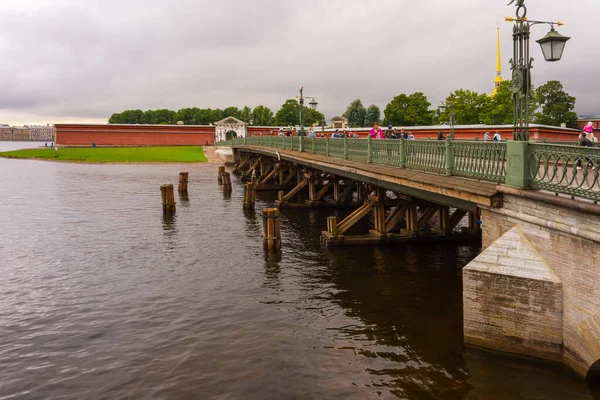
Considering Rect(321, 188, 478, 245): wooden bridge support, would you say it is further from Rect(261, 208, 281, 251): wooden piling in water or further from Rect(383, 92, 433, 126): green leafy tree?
Rect(383, 92, 433, 126): green leafy tree

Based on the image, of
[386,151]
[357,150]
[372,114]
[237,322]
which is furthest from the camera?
[372,114]

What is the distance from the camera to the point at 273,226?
681 inches

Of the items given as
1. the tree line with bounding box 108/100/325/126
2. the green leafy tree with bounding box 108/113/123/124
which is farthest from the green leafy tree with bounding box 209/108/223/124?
the green leafy tree with bounding box 108/113/123/124

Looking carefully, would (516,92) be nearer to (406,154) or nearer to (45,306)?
(406,154)

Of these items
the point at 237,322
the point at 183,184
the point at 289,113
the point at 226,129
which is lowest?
Result: the point at 237,322

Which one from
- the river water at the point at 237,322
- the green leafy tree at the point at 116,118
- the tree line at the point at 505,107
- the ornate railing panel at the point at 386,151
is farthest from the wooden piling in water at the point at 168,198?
the green leafy tree at the point at 116,118

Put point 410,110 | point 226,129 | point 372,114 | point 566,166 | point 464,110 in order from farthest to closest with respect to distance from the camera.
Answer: point 372,114
point 226,129
point 410,110
point 464,110
point 566,166

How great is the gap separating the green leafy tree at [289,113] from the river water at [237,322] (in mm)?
96474

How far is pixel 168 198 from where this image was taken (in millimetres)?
25359

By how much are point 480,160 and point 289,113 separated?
107401mm

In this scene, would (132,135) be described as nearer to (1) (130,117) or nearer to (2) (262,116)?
(2) (262,116)

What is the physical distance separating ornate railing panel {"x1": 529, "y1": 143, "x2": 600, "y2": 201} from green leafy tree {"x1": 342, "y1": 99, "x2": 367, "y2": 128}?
106195mm

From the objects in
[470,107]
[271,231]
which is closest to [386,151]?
[271,231]

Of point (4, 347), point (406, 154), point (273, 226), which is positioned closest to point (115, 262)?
point (273, 226)
